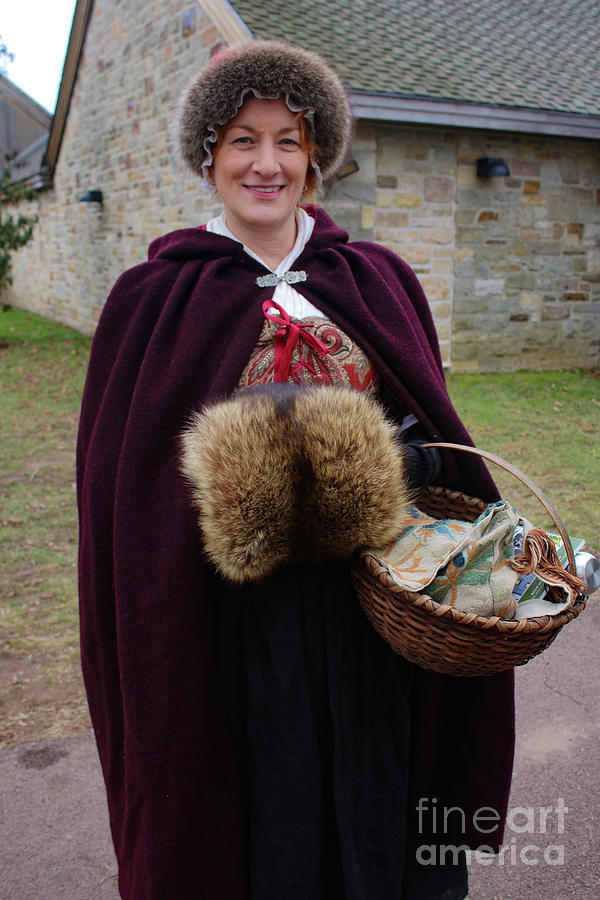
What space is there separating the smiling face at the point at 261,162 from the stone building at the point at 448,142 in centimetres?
622

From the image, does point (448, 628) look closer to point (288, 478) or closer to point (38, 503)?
point (288, 478)

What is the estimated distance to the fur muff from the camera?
57.9 inches

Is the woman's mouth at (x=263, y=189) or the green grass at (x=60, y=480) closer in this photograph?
the woman's mouth at (x=263, y=189)

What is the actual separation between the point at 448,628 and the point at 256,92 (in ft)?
4.45

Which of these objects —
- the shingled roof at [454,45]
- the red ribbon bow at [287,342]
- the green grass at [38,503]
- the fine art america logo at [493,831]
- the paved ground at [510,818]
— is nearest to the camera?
the red ribbon bow at [287,342]

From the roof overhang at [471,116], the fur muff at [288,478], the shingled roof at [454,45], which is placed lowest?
the fur muff at [288,478]

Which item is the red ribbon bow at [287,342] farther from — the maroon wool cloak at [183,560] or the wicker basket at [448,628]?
the wicker basket at [448,628]

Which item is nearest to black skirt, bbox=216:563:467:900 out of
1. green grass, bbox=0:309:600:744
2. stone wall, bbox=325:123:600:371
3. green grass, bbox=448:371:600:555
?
green grass, bbox=0:309:600:744

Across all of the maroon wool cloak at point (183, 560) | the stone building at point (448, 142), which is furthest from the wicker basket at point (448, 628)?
the stone building at point (448, 142)

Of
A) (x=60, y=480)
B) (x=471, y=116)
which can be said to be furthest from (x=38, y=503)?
(x=471, y=116)

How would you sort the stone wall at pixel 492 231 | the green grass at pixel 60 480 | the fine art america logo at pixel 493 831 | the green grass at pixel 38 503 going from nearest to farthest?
the fine art america logo at pixel 493 831, the green grass at pixel 60 480, the green grass at pixel 38 503, the stone wall at pixel 492 231

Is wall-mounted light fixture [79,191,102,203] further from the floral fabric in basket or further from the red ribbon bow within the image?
the floral fabric in basket

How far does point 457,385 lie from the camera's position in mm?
8844

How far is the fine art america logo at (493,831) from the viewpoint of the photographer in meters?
2.05
